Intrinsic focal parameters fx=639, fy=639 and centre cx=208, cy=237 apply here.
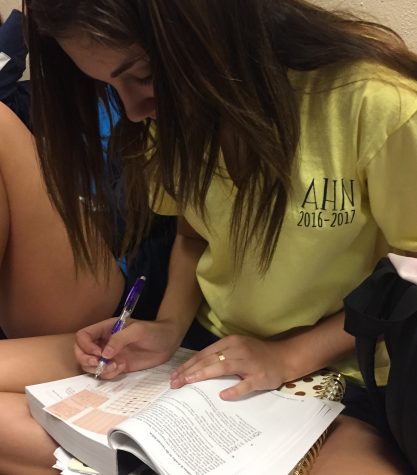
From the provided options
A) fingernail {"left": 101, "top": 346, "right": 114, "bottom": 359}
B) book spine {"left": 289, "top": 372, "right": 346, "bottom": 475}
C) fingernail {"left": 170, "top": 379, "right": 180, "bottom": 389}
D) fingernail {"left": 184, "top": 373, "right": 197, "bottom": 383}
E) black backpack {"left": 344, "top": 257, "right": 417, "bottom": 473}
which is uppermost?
black backpack {"left": 344, "top": 257, "right": 417, "bottom": 473}

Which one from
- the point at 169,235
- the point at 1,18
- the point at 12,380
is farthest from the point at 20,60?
the point at 12,380

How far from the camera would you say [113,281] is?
894 millimetres

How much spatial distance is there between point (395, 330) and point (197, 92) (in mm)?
281

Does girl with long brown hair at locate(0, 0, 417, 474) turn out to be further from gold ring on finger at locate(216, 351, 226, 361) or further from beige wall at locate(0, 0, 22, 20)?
beige wall at locate(0, 0, 22, 20)

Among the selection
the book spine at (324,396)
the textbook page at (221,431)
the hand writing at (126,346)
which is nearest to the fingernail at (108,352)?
the hand writing at (126,346)

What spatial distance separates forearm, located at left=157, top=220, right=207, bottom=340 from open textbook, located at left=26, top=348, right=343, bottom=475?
0.12 m

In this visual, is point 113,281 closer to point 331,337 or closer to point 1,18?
point 331,337

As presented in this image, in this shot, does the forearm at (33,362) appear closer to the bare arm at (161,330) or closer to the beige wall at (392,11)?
the bare arm at (161,330)

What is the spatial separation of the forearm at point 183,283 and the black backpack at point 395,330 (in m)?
0.29

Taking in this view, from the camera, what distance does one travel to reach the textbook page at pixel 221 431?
59 centimetres

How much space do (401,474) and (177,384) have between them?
249mm

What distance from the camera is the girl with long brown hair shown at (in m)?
0.57

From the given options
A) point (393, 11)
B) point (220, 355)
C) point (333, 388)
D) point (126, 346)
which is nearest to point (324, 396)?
point (333, 388)

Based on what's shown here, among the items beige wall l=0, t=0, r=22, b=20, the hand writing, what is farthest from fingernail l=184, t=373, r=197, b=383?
beige wall l=0, t=0, r=22, b=20
